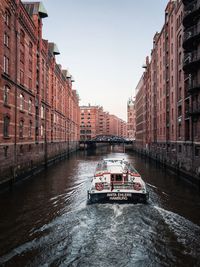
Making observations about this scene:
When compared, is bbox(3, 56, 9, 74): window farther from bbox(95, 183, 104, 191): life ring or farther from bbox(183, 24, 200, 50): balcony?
bbox(183, 24, 200, 50): balcony

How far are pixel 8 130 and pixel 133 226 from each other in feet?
53.7

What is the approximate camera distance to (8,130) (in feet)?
73.8

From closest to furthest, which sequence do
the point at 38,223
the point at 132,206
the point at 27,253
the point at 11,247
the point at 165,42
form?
the point at 27,253
the point at 11,247
the point at 38,223
the point at 132,206
the point at 165,42

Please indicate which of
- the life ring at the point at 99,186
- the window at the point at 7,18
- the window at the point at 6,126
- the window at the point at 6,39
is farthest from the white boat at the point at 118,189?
the window at the point at 7,18

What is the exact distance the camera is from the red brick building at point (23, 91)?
2162cm

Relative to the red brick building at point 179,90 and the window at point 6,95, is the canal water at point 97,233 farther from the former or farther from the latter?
the red brick building at point 179,90

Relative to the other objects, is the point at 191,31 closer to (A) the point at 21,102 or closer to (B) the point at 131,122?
(A) the point at 21,102

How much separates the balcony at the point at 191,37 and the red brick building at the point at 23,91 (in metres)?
18.5

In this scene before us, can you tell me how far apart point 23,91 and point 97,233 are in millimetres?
21843

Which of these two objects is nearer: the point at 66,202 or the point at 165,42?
the point at 66,202

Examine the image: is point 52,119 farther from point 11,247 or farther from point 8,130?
point 11,247

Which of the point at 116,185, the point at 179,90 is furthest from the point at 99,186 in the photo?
the point at 179,90

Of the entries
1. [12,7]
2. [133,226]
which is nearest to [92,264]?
[133,226]

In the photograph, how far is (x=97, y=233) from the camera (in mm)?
10172
